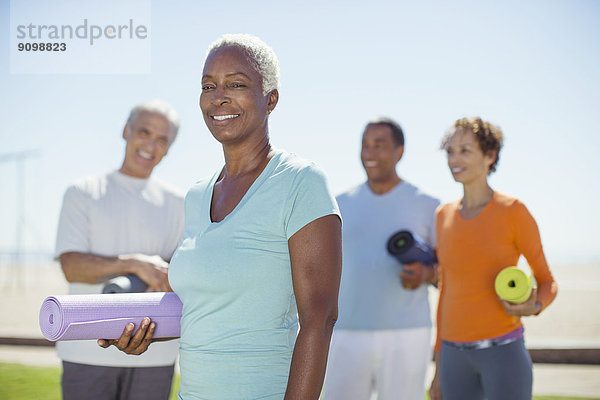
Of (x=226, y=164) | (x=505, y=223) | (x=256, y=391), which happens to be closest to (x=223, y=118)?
(x=226, y=164)

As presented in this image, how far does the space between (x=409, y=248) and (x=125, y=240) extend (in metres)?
1.61

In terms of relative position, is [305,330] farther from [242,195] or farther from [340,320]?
[340,320]

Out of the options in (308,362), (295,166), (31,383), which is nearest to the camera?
(308,362)

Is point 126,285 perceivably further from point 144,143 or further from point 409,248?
point 409,248

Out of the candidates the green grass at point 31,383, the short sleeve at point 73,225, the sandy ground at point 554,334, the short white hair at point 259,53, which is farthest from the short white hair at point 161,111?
the sandy ground at point 554,334

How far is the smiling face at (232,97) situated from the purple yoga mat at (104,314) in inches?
21.6

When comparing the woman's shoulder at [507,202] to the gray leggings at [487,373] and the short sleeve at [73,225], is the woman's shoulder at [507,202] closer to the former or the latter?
the gray leggings at [487,373]

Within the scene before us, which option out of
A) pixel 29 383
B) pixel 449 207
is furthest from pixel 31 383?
pixel 449 207

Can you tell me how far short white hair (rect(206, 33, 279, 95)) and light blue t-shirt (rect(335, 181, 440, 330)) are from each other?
77.4 inches

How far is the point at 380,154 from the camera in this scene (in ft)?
12.6

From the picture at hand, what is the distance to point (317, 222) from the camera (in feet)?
5.01

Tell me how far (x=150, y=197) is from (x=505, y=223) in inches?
71.0

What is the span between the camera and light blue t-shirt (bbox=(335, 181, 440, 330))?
348 centimetres

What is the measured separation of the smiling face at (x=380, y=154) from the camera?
3818 mm
